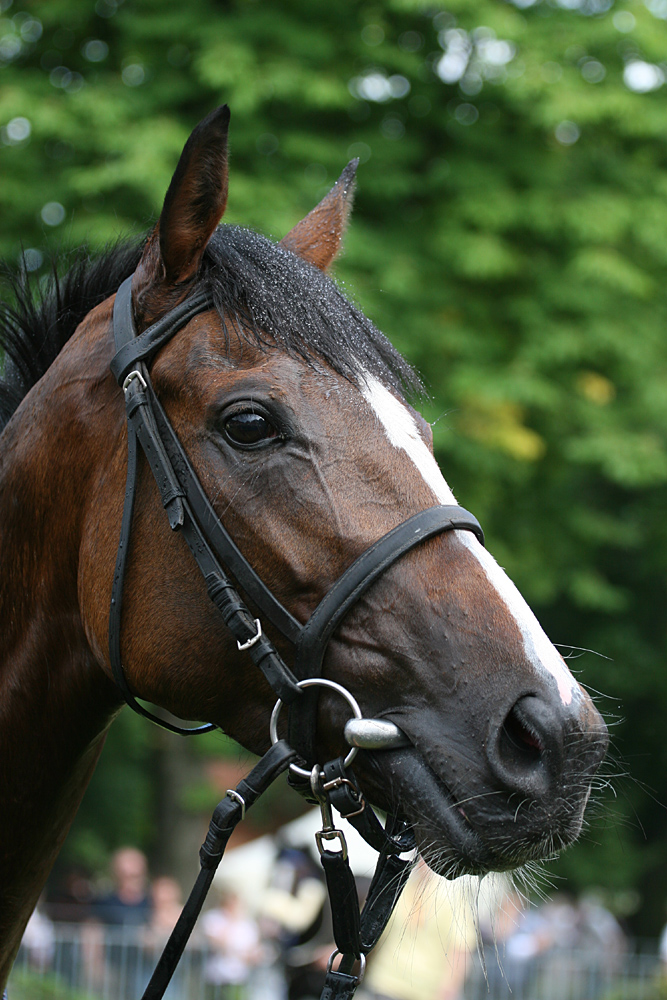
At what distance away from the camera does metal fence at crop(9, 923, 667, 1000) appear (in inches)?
332

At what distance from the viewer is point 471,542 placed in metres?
2.03

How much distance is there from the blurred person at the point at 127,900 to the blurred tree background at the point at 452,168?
59.2 inches

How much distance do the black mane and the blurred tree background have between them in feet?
17.8

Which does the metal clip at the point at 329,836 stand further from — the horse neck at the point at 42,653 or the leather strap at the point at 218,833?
the horse neck at the point at 42,653

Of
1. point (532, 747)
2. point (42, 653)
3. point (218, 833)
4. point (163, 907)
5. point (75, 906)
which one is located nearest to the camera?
point (532, 747)

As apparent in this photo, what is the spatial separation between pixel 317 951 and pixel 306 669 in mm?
6578

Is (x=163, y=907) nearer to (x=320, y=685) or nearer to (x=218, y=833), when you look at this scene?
(x=218, y=833)

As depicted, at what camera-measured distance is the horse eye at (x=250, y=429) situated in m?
2.12

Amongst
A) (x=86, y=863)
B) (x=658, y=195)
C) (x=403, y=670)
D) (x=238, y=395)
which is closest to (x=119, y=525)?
(x=238, y=395)

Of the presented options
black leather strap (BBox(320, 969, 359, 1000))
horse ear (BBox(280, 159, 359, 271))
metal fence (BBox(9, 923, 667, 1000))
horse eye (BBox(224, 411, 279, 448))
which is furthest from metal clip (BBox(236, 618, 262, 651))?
metal fence (BBox(9, 923, 667, 1000))

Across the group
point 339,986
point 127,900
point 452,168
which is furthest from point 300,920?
point 452,168

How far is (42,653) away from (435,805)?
108 centimetres

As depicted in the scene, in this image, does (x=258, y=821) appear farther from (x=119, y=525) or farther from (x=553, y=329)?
(x=119, y=525)

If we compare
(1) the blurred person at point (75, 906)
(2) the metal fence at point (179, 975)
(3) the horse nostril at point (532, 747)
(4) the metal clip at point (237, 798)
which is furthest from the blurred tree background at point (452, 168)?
(3) the horse nostril at point (532, 747)
